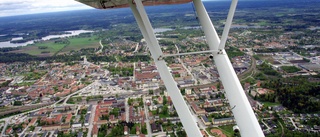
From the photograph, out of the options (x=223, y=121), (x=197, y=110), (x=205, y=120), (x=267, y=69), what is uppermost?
(x=267, y=69)

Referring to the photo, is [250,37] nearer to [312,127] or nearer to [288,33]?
[288,33]

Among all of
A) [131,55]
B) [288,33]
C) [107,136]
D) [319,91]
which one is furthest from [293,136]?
[288,33]

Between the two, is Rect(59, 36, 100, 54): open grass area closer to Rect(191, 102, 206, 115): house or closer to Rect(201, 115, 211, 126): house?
Rect(191, 102, 206, 115): house

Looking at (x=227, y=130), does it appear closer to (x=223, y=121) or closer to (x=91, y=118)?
(x=223, y=121)

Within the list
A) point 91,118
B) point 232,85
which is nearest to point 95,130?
point 91,118

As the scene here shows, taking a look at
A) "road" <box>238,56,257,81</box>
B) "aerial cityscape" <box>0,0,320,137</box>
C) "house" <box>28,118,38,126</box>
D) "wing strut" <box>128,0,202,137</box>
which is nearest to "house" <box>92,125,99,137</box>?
"aerial cityscape" <box>0,0,320,137</box>

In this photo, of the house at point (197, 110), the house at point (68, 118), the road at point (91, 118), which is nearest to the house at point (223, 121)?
the house at point (197, 110)

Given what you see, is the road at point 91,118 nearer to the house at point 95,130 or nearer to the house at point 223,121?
the house at point 95,130

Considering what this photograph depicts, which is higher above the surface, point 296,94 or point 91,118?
point 296,94
